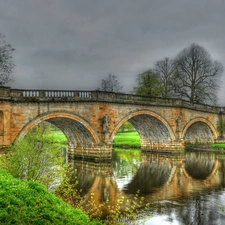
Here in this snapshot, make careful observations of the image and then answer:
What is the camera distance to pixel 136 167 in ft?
84.4

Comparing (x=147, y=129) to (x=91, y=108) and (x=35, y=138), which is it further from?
(x=35, y=138)

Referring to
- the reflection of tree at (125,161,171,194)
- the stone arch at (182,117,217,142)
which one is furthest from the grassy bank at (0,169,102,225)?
the stone arch at (182,117,217,142)

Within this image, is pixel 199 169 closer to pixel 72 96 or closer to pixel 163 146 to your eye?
pixel 163 146

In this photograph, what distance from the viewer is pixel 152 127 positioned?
116 ft

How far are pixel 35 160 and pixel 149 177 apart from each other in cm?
1132

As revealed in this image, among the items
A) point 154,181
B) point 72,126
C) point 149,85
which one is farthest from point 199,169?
point 149,85

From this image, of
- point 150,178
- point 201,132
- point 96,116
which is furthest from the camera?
point 201,132

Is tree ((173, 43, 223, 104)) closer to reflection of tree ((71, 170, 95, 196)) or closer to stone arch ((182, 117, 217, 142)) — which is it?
stone arch ((182, 117, 217, 142))

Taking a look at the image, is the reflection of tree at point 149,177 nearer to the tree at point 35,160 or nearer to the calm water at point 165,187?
the calm water at point 165,187

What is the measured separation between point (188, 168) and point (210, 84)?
2360 cm

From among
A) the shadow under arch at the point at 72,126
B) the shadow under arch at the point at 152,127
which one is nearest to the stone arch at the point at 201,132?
the shadow under arch at the point at 152,127

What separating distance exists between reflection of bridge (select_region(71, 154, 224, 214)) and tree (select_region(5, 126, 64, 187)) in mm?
2369

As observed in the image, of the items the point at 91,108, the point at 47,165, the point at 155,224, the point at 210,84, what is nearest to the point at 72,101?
the point at 91,108

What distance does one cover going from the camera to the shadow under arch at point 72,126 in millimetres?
23944
